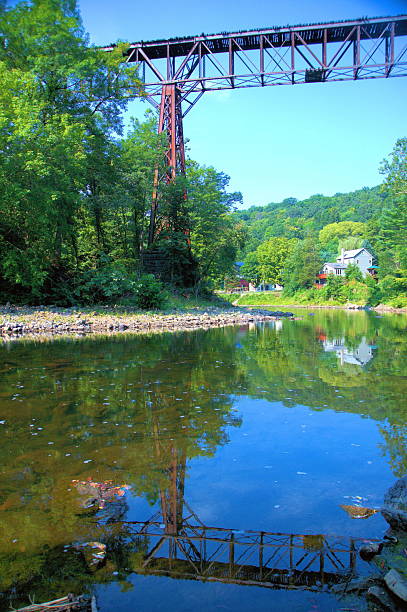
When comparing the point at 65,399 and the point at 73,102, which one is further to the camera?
the point at 73,102

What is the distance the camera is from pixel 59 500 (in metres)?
4.23

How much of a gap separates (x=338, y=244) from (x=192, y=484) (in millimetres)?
98445

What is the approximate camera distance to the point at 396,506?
393 cm

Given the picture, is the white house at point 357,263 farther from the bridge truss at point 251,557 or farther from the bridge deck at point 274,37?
the bridge truss at point 251,557

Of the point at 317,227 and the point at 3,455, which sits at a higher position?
the point at 317,227

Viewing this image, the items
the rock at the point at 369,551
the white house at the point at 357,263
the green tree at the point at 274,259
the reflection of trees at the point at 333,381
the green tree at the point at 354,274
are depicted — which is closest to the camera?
the rock at the point at 369,551

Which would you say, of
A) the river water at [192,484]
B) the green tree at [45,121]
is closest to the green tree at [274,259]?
the green tree at [45,121]

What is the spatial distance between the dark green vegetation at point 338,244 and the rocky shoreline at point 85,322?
47.5ft

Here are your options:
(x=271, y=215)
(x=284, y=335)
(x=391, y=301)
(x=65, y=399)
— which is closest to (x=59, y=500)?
(x=65, y=399)

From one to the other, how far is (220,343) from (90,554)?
12801 millimetres

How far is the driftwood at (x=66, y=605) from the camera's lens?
8.36ft

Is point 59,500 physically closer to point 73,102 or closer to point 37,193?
point 37,193

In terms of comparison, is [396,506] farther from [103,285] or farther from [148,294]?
[148,294]

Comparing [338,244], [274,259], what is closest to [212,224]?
[274,259]
